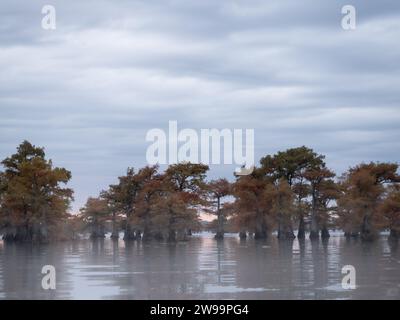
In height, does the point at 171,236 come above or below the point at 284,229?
below

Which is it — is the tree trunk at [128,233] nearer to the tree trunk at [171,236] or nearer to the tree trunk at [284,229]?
the tree trunk at [171,236]

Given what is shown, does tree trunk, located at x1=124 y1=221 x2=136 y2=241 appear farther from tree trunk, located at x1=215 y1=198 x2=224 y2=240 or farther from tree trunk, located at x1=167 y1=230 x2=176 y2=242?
tree trunk, located at x1=167 y1=230 x2=176 y2=242

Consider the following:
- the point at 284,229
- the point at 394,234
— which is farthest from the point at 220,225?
the point at 394,234

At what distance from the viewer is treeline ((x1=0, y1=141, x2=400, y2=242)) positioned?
82.4 meters

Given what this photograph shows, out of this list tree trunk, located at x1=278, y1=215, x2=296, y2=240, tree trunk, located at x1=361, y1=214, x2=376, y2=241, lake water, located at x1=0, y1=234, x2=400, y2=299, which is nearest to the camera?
lake water, located at x1=0, y1=234, x2=400, y2=299

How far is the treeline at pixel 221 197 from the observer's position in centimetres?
8244

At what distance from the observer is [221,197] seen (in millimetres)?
104625

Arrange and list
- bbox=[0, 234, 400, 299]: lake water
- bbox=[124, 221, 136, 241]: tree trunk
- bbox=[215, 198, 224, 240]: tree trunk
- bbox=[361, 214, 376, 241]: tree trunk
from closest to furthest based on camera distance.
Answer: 1. bbox=[0, 234, 400, 299]: lake water
2. bbox=[361, 214, 376, 241]: tree trunk
3. bbox=[215, 198, 224, 240]: tree trunk
4. bbox=[124, 221, 136, 241]: tree trunk

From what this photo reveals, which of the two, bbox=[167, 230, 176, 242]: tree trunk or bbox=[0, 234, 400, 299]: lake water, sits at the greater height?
bbox=[0, 234, 400, 299]: lake water

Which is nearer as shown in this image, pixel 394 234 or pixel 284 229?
pixel 394 234

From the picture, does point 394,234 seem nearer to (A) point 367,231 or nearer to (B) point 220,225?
(A) point 367,231

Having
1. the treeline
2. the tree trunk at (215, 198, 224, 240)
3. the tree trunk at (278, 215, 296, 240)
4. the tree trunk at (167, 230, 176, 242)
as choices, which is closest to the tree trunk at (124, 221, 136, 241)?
the treeline

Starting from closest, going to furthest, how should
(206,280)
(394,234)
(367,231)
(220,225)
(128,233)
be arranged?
(206,280)
(367,231)
(394,234)
(220,225)
(128,233)

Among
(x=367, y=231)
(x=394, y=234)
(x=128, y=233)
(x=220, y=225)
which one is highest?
(x=220, y=225)
